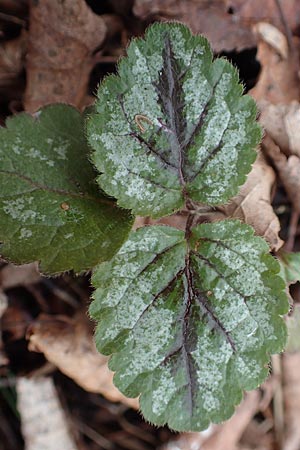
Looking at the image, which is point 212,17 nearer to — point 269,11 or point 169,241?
point 269,11

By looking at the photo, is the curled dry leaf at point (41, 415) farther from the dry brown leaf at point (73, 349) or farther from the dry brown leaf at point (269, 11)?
the dry brown leaf at point (269, 11)

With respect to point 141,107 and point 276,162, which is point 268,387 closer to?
point 276,162

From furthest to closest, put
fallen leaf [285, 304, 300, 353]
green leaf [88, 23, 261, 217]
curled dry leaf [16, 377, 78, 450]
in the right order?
1. curled dry leaf [16, 377, 78, 450]
2. fallen leaf [285, 304, 300, 353]
3. green leaf [88, 23, 261, 217]

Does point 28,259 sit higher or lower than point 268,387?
higher

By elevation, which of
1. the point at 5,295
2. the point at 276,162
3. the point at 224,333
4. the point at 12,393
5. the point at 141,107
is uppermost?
the point at 141,107

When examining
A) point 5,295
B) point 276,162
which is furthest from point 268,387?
point 5,295

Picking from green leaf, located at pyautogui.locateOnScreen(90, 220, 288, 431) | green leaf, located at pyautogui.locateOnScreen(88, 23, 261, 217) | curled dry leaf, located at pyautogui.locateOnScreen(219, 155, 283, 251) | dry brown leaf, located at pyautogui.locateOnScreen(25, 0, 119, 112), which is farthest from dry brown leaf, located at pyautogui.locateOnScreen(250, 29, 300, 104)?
green leaf, located at pyautogui.locateOnScreen(90, 220, 288, 431)

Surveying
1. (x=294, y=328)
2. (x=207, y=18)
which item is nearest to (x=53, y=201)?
(x=294, y=328)

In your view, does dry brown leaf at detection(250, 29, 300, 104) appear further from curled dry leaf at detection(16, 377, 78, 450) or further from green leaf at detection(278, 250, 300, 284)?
curled dry leaf at detection(16, 377, 78, 450)
